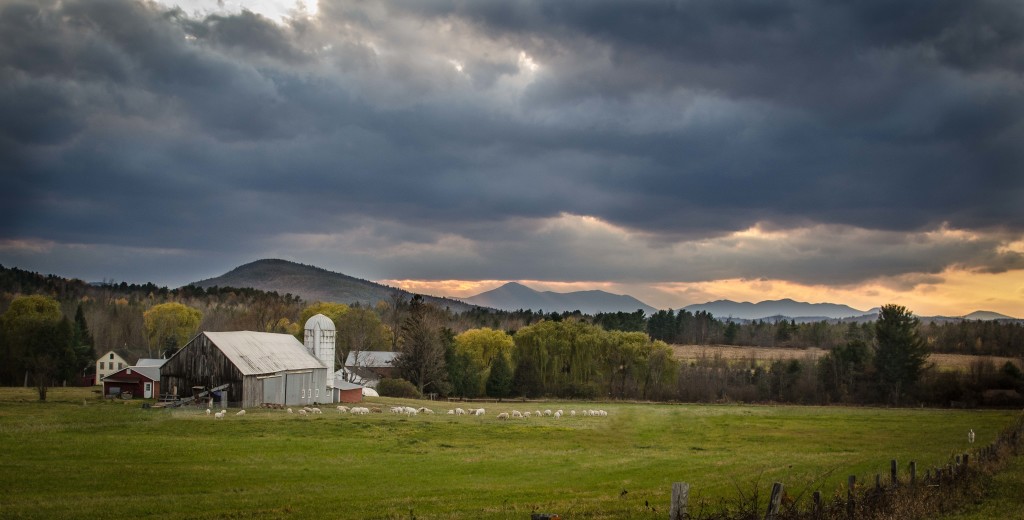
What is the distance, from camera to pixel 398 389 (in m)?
89.4

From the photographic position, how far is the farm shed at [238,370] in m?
61.1

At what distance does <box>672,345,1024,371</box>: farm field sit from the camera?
364 feet

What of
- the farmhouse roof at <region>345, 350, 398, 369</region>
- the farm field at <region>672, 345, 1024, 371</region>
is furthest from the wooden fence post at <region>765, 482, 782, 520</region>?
the farmhouse roof at <region>345, 350, 398, 369</region>

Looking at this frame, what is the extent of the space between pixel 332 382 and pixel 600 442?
39.9 metres

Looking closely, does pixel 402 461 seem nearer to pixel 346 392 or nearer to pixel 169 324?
pixel 346 392

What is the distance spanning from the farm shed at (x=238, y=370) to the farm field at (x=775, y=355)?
5888cm

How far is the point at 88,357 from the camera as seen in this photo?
343 ft

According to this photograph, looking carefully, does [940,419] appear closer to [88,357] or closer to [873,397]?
[873,397]

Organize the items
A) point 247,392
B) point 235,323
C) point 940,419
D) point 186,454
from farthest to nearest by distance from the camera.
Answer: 1. point 235,323
2. point 940,419
3. point 247,392
4. point 186,454

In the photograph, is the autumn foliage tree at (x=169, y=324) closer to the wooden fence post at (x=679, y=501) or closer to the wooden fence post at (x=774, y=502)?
the wooden fence post at (x=679, y=501)

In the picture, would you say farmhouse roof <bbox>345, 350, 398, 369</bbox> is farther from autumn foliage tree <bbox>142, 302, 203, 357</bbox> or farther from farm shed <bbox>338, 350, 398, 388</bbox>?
autumn foliage tree <bbox>142, 302, 203, 357</bbox>

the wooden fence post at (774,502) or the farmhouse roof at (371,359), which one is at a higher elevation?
the wooden fence post at (774,502)

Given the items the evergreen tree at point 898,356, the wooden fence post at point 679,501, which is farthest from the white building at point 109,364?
the wooden fence post at point 679,501

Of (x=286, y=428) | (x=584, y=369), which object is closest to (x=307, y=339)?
(x=286, y=428)
